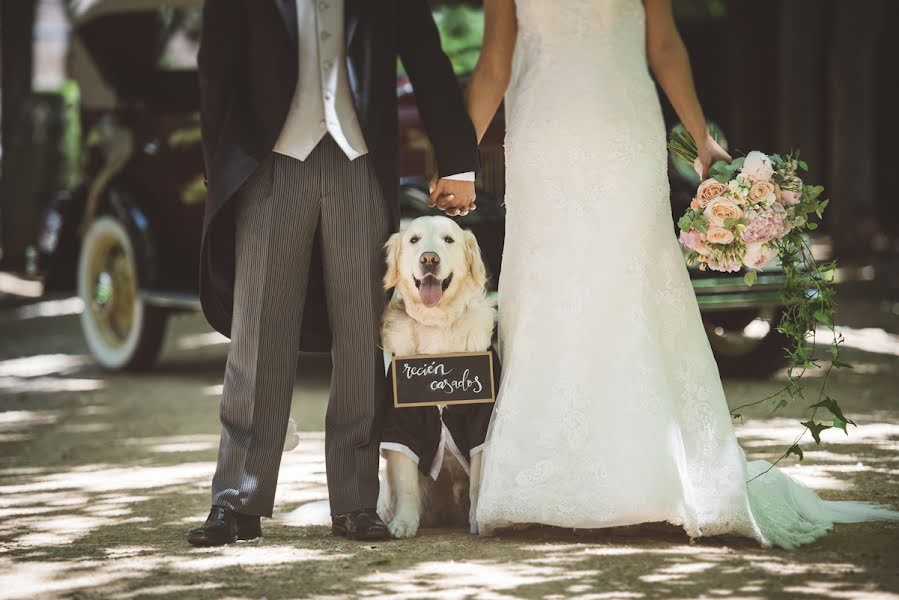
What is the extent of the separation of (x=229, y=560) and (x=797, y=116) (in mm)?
14333

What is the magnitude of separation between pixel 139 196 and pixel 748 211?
5743 mm

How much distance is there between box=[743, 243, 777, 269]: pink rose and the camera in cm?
453

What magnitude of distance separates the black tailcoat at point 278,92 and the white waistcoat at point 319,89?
0.17 feet

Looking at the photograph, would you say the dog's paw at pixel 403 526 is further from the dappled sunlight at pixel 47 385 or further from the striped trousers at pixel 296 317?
the dappled sunlight at pixel 47 385

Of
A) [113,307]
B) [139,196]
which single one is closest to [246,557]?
[139,196]

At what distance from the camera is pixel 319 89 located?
4488 mm

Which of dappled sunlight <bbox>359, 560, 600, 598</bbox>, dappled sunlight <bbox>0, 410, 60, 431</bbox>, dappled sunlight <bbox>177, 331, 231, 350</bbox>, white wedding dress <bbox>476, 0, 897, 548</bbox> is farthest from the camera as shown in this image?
dappled sunlight <bbox>177, 331, 231, 350</bbox>

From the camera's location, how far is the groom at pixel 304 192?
175 inches

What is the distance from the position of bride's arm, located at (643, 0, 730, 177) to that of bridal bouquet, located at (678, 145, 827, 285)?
0.15 meters

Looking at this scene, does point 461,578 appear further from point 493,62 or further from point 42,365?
point 42,365

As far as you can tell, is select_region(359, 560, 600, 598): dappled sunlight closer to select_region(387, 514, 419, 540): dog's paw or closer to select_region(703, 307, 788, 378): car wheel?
select_region(387, 514, 419, 540): dog's paw

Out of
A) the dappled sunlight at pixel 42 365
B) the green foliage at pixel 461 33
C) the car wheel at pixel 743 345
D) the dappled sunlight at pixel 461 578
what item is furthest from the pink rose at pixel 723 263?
the dappled sunlight at pixel 42 365

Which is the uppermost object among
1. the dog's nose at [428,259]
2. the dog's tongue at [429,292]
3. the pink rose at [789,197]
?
the pink rose at [789,197]

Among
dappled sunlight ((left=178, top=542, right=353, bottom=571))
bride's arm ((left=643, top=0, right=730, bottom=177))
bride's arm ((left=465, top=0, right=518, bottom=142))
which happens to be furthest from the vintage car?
dappled sunlight ((left=178, top=542, right=353, bottom=571))
